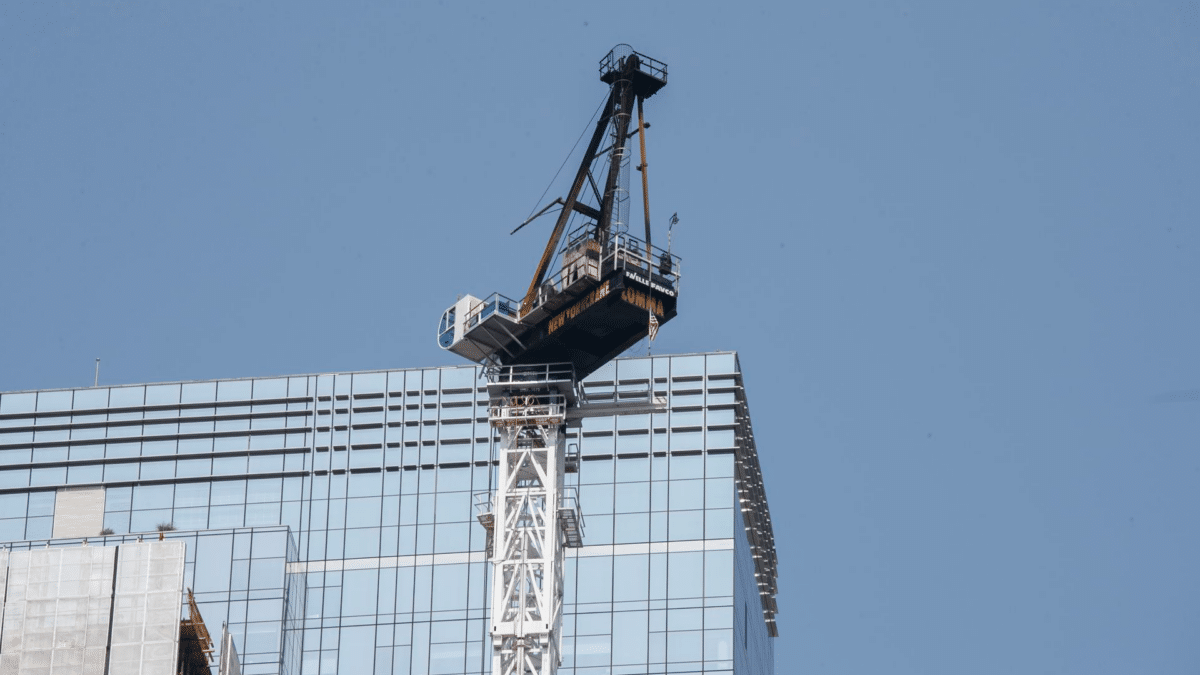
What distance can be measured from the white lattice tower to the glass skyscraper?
54.7m

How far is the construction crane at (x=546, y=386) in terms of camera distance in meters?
94.0

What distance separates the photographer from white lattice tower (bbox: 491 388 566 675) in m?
93.4

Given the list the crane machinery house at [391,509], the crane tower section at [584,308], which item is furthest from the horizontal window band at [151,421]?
the crane tower section at [584,308]

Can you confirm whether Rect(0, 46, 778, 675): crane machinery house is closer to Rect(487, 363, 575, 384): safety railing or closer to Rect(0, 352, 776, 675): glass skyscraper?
Rect(0, 352, 776, 675): glass skyscraper

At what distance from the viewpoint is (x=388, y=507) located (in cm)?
16412

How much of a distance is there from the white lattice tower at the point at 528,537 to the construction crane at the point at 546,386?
3 cm

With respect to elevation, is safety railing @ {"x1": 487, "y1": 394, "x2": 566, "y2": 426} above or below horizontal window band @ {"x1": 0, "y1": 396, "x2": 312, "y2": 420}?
below

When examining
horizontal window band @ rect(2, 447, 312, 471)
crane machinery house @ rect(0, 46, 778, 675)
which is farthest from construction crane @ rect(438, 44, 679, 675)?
horizontal window band @ rect(2, 447, 312, 471)

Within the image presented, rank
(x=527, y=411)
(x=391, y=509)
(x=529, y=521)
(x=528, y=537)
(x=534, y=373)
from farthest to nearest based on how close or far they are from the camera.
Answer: (x=391, y=509)
(x=534, y=373)
(x=527, y=411)
(x=529, y=521)
(x=528, y=537)

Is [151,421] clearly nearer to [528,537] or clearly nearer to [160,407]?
[160,407]

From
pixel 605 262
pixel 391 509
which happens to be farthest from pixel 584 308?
pixel 391 509

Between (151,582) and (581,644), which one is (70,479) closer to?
(581,644)

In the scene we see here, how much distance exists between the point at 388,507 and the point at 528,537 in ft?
229

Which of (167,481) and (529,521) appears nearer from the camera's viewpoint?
(529,521)
